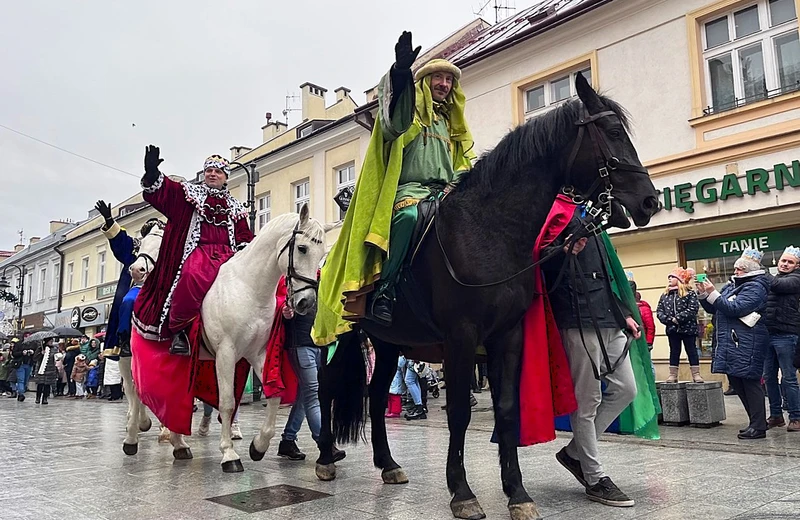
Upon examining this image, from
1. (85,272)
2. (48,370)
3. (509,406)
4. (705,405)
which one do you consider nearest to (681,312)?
(705,405)

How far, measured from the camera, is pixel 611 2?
527 inches

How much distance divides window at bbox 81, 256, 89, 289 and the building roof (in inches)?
1003

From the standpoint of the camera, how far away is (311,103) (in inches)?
1090

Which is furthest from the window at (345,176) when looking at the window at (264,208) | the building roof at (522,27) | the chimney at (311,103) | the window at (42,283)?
the window at (42,283)

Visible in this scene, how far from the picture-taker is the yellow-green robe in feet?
13.4

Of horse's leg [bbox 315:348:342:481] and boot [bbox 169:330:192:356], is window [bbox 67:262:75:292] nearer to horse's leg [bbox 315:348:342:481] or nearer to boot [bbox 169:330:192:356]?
boot [bbox 169:330:192:356]

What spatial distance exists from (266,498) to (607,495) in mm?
2109

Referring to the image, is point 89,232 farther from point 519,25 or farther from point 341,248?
point 341,248

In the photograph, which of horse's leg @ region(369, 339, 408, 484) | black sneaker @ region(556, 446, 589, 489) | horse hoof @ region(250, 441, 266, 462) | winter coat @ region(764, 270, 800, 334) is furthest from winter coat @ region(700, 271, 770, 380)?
horse hoof @ region(250, 441, 266, 462)

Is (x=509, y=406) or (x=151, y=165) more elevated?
(x=151, y=165)

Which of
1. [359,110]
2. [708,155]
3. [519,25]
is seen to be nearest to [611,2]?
[708,155]

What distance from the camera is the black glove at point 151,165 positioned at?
554 cm

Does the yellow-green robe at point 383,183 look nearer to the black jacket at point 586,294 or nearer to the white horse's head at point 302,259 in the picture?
the white horse's head at point 302,259

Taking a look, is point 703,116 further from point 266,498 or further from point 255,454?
point 266,498
